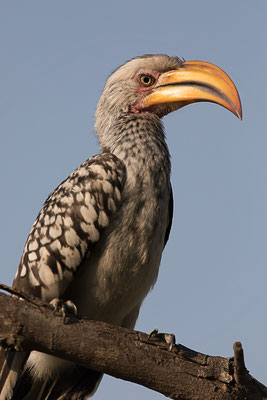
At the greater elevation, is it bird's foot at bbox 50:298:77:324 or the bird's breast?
the bird's breast

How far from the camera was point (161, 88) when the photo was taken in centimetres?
686

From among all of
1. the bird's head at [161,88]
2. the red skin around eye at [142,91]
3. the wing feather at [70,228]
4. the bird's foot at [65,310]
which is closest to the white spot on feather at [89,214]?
the wing feather at [70,228]

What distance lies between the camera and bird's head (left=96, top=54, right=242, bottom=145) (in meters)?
6.48

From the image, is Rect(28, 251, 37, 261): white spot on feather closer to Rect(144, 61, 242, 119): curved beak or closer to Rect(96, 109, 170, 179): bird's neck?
Rect(96, 109, 170, 179): bird's neck

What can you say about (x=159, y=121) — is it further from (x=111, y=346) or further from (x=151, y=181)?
(x=111, y=346)

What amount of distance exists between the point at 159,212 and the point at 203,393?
1.85 m

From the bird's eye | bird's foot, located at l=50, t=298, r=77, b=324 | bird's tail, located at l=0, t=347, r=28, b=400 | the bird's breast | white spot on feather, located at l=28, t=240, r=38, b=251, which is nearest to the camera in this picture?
bird's foot, located at l=50, t=298, r=77, b=324

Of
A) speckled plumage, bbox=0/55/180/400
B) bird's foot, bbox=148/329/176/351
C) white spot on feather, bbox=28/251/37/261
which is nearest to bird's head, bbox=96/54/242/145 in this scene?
speckled plumage, bbox=0/55/180/400

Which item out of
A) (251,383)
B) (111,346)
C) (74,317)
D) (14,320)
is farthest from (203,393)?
(14,320)

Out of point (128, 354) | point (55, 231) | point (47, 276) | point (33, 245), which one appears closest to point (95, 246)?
point (55, 231)

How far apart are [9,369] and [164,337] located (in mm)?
1422

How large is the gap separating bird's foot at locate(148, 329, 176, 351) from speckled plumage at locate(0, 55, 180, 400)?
0.79m

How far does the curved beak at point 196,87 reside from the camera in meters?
6.39

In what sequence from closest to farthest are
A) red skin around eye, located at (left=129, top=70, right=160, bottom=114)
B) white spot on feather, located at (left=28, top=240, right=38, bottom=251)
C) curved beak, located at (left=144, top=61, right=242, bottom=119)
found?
white spot on feather, located at (left=28, top=240, right=38, bottom=251)
curved beak, located at (left=144, top=61, right=242, bottom=119)
red skin around eye, located at (left=129, top=70, right=160, bottom=114)
